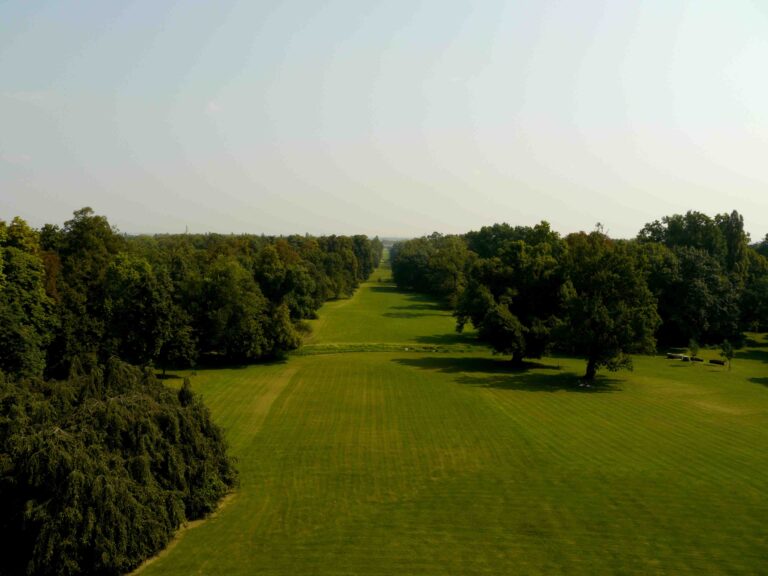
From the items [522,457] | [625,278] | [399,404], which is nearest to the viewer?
[522,457]

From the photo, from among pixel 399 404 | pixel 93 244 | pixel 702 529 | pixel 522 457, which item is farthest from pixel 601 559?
pixel 93 244

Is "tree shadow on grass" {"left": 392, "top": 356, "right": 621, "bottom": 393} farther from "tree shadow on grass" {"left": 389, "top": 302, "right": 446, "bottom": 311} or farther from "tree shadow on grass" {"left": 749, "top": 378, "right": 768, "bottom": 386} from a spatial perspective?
"tree shadow on grass" {"left": 389, "top": 302, "right": 446, "bottom": 311}

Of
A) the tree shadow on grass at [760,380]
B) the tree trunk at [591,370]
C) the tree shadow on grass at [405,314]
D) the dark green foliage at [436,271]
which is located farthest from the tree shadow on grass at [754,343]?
the tree shadow on grass at [405,314]

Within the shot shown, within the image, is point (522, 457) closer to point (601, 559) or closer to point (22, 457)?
point (601, 559)

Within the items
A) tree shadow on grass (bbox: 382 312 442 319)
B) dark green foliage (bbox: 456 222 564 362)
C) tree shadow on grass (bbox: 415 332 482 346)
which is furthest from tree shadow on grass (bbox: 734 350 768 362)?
tree shadow on grass (bbox: 382 312 442 319)

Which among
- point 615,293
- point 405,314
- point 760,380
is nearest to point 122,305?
point 615,293

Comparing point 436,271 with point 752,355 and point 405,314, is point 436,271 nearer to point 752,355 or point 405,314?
point 405,314

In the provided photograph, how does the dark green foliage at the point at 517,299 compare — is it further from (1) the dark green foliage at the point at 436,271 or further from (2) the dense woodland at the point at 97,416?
(1) the dark green foliage at the point at 436,271

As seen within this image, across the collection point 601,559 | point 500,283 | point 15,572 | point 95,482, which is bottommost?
point 15,572
